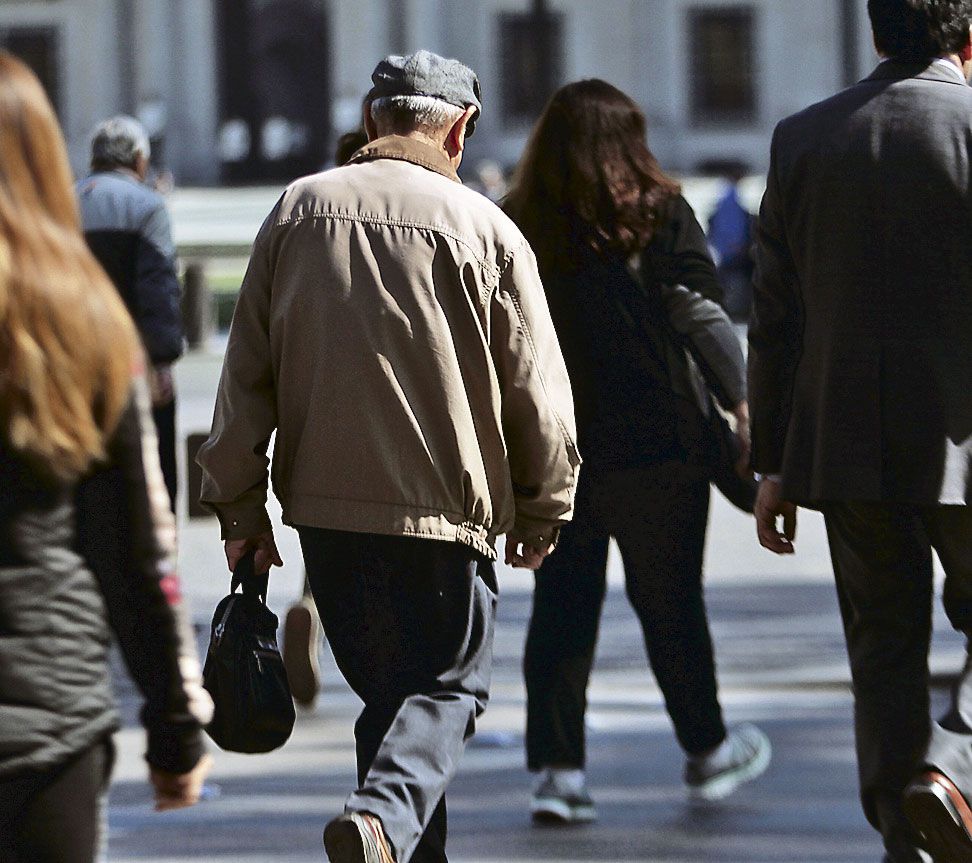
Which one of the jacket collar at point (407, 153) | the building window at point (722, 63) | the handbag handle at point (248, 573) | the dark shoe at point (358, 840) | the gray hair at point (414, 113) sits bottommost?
the building window at point (722, 63)

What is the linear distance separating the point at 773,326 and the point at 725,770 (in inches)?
→ 55.2

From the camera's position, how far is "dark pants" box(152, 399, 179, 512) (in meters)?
7.19

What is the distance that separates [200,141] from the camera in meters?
44.9

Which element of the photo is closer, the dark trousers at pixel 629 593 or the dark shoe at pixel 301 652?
the dark trousers at pixel 629 593

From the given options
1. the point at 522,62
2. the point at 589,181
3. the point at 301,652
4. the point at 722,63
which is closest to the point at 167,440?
the point at 301,652

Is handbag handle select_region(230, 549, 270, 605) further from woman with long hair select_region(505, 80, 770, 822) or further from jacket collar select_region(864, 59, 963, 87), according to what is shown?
jacket collar select_region(864, 59, 963, 87)

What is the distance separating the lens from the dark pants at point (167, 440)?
719 cm

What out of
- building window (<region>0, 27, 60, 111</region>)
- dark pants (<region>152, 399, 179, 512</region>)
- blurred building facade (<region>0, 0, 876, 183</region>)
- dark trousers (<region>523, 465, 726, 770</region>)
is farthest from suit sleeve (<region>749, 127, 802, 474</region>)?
building window (<region>0, 27, 60, 111</region>)

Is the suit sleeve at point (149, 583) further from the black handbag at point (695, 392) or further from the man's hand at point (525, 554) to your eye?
the black handbag at point (695, 392)

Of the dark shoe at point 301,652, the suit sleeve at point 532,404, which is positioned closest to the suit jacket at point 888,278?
the suit sleeve at point 532,404

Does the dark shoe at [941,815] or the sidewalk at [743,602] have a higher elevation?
the dark shoe at [941,815]

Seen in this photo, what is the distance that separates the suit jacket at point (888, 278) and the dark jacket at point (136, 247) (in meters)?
3.27

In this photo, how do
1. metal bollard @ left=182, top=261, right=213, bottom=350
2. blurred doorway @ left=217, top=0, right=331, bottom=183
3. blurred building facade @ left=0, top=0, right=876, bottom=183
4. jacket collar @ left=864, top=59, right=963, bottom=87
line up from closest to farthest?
jacket collar @ left=864, top=59, right=963, bottom=87 → metal bollard @ left=182, top=261, right=213, bottom=350 → blurred building facade @ left=0, top=0, right=876, bottom=183 → blurred doorway @ left=217, top=0, right=331, bottom=183

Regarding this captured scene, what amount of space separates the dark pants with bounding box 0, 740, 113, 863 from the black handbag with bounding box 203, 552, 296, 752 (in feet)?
3.45
